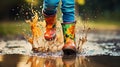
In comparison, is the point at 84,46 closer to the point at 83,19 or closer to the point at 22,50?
the point at 22,50

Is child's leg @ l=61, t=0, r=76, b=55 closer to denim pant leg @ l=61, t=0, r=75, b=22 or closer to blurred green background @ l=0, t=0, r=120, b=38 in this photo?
denim pant leg @ l=61, t=0, r=75, b=22

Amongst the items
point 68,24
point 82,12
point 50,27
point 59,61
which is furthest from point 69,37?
point 82,12

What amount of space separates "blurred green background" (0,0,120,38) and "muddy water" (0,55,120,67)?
13.0ft

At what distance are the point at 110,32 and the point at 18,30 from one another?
1683mm

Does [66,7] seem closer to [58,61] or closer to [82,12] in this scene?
[58,61]

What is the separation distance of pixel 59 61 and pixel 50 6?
2.83ft

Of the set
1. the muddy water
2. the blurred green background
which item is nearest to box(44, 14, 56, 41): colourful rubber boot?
the muddy water

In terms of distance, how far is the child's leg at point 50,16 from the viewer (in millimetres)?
6219

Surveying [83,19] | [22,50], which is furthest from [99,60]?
[83,19]

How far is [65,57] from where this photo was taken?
234 inches

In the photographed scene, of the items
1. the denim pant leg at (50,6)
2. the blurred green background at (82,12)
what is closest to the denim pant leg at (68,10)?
the denim pant leg at (50,6)

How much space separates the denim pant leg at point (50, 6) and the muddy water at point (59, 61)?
2.22ft

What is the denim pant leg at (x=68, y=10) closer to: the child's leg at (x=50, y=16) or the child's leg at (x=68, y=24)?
the child's leg at (x=68, y=24)

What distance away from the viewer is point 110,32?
9.11 metres
